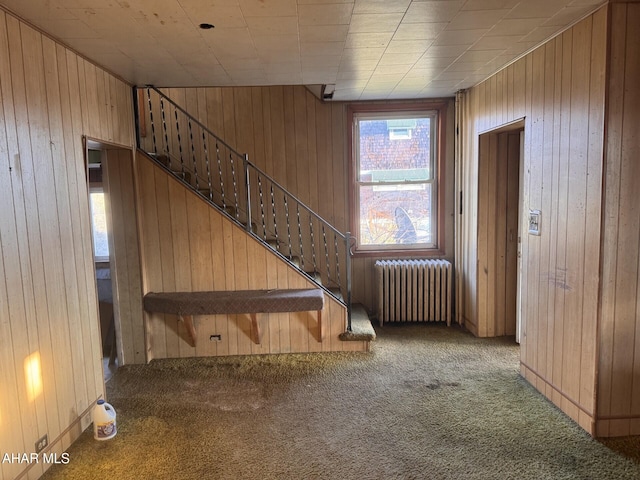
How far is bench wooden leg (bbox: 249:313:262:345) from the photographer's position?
3770mm

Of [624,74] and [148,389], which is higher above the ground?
[624,74]

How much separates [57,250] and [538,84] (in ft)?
10.8

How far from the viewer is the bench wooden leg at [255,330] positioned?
3770 mm

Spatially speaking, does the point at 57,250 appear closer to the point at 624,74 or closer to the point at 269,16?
the point at 269,16

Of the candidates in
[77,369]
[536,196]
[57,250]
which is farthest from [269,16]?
[77,369]

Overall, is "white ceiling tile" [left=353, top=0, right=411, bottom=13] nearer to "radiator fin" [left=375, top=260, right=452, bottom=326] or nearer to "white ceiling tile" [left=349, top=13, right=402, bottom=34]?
"white ceiling tile" [left=349, top=13, right=402, bottom=34]

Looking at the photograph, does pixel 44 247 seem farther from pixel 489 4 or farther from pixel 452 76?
pixel 452 76

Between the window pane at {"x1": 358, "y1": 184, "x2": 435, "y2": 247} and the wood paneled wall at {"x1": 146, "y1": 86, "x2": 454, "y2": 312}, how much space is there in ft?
0.69

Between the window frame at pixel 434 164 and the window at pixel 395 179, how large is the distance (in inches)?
0.4

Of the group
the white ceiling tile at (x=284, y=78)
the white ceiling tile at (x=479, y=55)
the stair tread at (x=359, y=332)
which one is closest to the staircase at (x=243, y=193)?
the stair tread at (x=359, y=332)

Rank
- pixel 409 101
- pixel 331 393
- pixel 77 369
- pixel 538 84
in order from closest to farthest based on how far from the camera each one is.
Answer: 1. pixel 77 369
2. pixel 538 84
3. pixel 331 393
4. pixel 409 101

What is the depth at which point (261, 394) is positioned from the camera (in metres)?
3.15

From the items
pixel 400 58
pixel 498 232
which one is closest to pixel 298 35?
pixel 400 58

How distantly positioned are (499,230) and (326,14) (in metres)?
2.71
